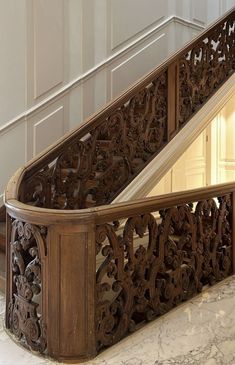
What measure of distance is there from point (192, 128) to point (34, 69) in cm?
163

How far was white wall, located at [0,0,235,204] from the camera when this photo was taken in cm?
366

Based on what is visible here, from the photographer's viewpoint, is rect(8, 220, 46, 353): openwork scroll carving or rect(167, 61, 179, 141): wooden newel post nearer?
rect(8, 220, 46, 353): openwork scroll carving

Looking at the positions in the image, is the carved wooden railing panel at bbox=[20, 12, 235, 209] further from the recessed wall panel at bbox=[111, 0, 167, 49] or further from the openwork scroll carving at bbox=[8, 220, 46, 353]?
the recessed wall panel at bbox=[111, 0, 167, 49]

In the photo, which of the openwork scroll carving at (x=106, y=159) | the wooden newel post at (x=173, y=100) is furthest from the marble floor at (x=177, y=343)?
the wooden newel post at (x=173, y=100)

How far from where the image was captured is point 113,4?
4.42 meters

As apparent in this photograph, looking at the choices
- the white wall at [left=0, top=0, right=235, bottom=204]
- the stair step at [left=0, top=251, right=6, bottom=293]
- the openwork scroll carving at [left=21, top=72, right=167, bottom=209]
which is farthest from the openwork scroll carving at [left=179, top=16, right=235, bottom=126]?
the stair step at [left=0, top=251, right=6, bottom=293]

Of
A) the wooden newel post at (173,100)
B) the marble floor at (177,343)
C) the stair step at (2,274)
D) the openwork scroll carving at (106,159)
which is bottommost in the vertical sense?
the marble floor at (177,343)

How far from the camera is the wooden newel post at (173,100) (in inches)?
134

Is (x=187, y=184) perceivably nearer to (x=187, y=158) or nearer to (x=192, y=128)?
(x=187, y=158)

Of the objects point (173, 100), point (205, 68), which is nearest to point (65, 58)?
point (173, 100)

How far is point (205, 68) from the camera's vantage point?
3.83m

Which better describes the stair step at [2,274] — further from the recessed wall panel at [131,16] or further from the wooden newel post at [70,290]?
the recessed wall panel at [131,16]

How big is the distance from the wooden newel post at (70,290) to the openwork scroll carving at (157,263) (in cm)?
8

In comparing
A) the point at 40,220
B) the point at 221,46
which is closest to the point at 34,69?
the point at 221,46
